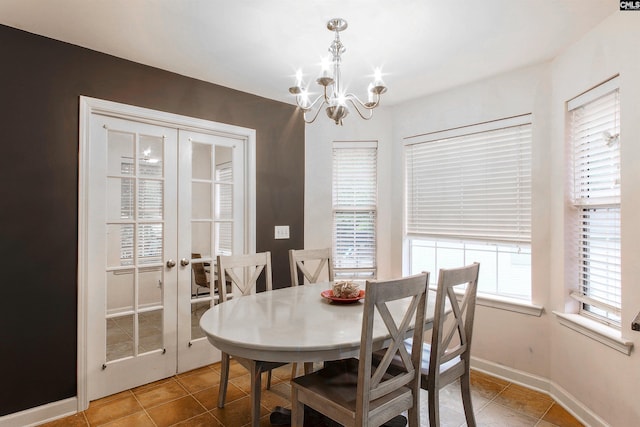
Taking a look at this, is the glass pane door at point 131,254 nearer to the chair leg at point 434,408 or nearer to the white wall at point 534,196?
the chair leg at point 434,408

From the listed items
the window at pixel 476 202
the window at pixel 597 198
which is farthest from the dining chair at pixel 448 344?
the window at pixel 476 202

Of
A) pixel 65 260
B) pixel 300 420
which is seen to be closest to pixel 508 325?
pixel 300 420

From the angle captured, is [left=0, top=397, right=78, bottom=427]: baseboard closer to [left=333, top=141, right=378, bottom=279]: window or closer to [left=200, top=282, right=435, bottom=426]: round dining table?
[left=200, top=282, right=435, bottom=426]: round dining table

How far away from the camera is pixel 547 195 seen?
2666 millimetres

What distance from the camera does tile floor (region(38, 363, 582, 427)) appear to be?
224 cm

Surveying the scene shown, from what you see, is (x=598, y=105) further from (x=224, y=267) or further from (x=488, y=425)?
(x=224, y=267)

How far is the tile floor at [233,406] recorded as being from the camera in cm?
224

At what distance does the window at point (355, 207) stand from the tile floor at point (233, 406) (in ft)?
4.56

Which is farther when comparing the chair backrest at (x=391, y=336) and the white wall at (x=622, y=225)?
the white wall at (x=622, y=225)

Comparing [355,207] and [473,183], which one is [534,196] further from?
[355,207]

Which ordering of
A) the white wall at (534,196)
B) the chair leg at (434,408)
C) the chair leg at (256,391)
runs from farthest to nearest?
the white wall at (534,196) < the chair leg at (256,391) < the chair leg at (434,408)

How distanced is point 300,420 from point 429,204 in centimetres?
239

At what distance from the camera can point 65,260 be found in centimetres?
235

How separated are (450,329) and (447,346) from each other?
11cm
